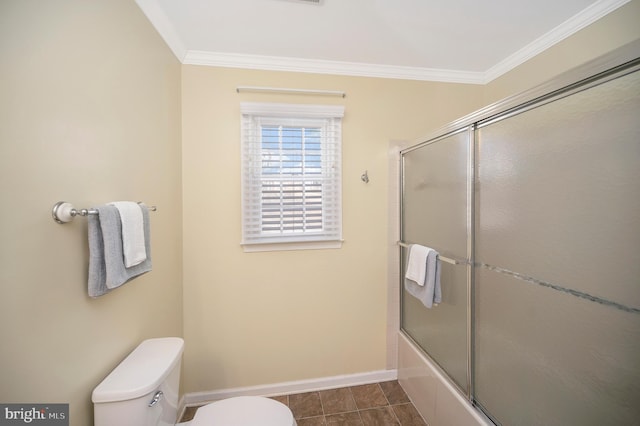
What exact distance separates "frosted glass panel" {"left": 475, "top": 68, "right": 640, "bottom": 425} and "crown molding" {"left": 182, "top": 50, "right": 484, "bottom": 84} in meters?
0.97

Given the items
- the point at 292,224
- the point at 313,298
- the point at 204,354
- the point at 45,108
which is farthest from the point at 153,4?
the point at 204,354

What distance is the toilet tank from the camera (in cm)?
85

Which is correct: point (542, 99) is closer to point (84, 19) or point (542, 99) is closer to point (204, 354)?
point (84, 19)

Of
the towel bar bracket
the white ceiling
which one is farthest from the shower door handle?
the white ceiling

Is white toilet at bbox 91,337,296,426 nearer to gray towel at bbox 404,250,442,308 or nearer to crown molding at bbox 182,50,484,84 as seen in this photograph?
gray towel at bbox 404,250,442,308

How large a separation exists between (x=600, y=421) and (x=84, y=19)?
87.5 inches

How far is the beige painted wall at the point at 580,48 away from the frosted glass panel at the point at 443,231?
540mm

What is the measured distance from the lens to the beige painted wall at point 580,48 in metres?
1.21

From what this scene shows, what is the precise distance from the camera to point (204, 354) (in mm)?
1706

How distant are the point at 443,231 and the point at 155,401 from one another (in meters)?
1.56

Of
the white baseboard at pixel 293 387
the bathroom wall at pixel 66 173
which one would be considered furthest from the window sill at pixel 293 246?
the white baseboard at pixel 293 387

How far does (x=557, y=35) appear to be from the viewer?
58.3 inches

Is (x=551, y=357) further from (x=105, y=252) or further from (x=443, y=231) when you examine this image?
(x=105, y=252)

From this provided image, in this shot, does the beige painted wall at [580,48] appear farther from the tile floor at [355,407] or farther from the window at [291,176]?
the tile floor at [355,407]
